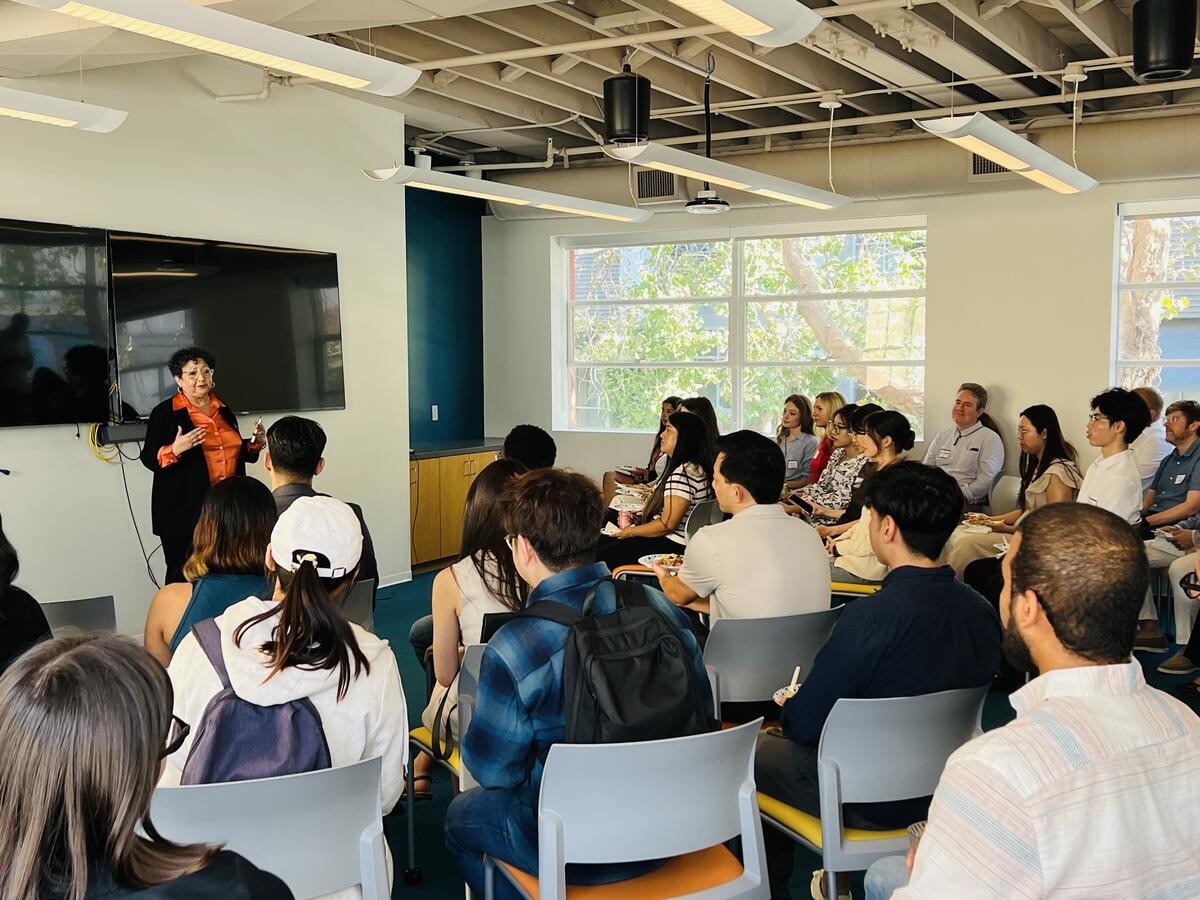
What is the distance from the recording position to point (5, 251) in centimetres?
512

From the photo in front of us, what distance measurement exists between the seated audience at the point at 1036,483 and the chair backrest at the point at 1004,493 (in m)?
1.63

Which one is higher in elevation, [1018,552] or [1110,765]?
[1018,552]

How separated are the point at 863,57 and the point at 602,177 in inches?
130

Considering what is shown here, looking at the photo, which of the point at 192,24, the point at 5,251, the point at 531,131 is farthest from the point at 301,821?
the point at 531,131

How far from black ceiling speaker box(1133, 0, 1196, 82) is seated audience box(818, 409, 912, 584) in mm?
1907

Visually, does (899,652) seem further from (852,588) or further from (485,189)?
(485,189)

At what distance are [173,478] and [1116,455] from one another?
4.45 m

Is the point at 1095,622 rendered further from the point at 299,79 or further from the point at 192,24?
the point at 299,79

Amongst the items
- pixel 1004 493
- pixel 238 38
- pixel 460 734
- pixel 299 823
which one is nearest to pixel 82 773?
pixel 299 823

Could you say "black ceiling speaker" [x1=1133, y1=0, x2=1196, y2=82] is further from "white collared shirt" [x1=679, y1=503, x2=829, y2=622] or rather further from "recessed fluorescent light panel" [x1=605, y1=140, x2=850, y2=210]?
"white collared shirt" [x1=679, y1=503, x2=829, y2=622]

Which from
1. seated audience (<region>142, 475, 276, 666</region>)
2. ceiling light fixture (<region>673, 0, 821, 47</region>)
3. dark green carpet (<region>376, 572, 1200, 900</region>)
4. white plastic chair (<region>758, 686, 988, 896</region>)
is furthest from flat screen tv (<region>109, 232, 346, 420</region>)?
white plastic chair (<region>758, 686, 988, 896</region>)

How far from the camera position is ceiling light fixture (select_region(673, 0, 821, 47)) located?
10.6ft

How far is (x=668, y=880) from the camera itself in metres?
2.31

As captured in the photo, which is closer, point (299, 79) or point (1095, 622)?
point (1095, 622)
